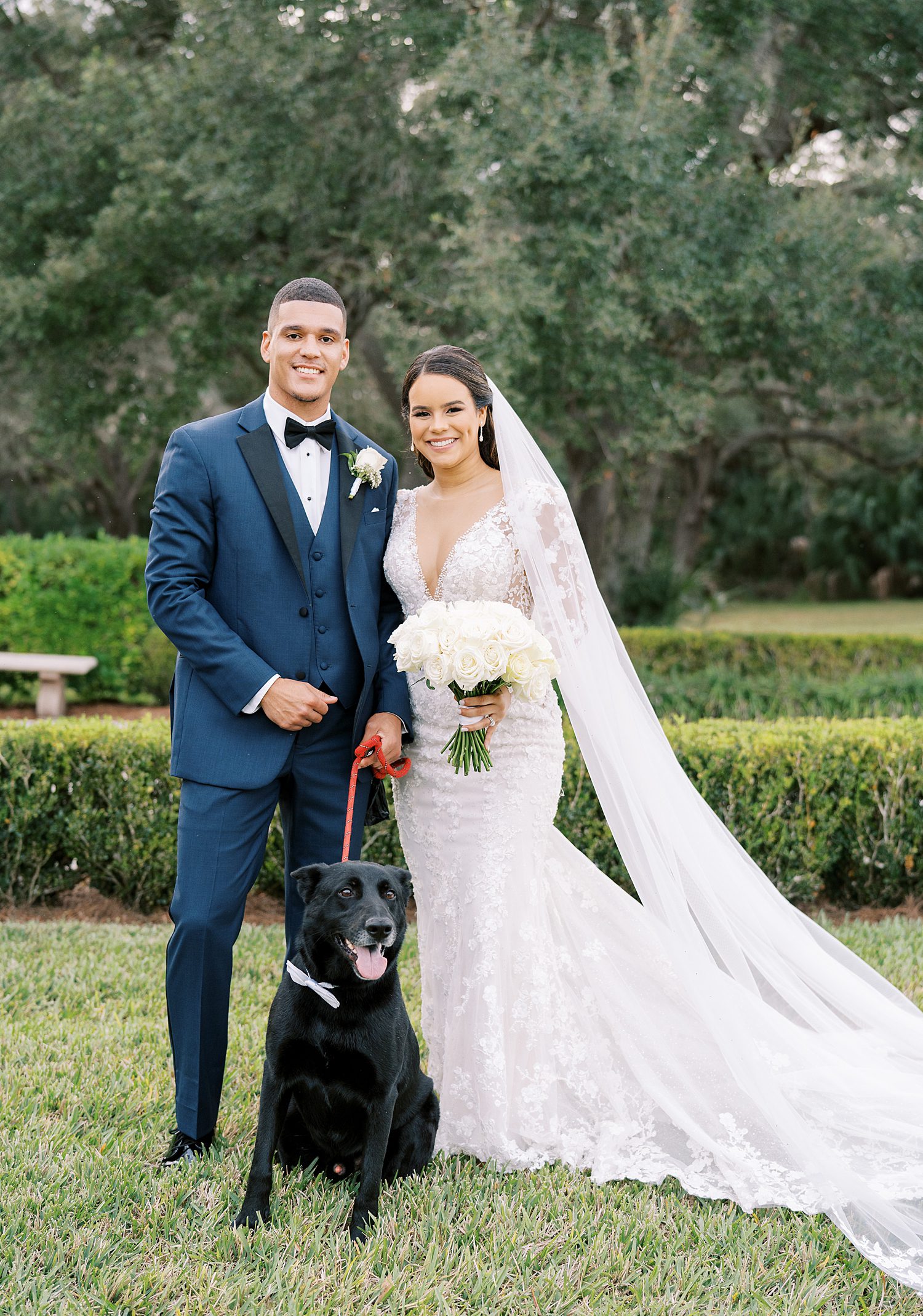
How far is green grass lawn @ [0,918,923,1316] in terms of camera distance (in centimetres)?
280

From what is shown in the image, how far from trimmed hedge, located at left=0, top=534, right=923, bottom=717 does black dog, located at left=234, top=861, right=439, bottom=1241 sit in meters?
7.88

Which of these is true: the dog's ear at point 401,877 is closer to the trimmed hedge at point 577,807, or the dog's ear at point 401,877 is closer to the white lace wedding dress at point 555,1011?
the white lace wedding dress at point 555,1011

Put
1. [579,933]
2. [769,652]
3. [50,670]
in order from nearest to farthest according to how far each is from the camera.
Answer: [579,933]
[50,670]
[769,652]

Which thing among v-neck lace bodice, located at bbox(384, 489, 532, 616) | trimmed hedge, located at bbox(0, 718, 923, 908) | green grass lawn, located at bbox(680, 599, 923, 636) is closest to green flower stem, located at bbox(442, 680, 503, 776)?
v-neck lace bodice, located at bbox(384, 489, 532, 616)

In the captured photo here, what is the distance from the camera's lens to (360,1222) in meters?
3.06

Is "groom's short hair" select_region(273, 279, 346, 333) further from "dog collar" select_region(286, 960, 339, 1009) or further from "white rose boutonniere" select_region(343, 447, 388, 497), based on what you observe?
"dog collar" select_region(286, 960, 339, 1009)

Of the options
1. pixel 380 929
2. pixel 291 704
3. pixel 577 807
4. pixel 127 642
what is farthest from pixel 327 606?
pixel 127 642

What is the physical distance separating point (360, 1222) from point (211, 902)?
0.96m

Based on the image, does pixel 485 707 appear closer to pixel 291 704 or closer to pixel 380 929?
pixel 291 704

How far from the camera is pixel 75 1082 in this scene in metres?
3.95

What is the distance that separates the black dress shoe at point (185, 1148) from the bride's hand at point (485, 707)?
4.78 ft

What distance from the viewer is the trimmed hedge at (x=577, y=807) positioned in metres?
6.03

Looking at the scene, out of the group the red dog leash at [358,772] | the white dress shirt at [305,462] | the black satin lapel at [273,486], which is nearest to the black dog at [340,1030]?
the red dog leash at [358,772]

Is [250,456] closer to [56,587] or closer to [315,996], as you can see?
[315,996]
